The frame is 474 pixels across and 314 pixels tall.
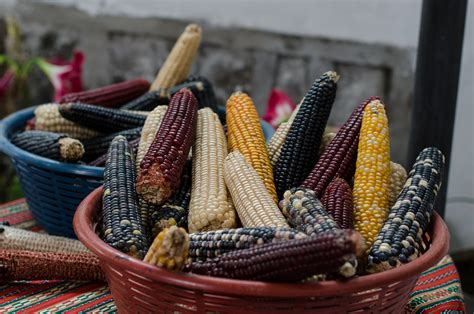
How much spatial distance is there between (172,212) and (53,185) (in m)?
0.42

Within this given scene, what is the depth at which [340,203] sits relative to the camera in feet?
3.55

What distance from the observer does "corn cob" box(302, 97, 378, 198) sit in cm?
120

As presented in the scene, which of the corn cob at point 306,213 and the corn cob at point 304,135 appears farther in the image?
the corn cob at point 304,135

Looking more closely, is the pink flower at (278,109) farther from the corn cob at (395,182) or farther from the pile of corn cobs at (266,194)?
the corn cob at (395,182)

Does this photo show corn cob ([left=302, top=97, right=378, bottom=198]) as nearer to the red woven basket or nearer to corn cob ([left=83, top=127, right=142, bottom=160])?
the red woven basket

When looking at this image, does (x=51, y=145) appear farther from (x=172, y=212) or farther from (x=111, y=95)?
(x=172, y=212)

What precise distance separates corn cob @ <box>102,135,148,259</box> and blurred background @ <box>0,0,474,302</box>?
129 centimetres

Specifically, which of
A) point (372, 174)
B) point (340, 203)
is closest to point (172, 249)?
point (340, 203)

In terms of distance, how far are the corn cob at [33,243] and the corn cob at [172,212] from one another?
0.28 m

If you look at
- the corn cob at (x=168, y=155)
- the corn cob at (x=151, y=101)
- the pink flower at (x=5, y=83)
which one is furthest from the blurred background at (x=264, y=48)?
the corn cob at (x=168, y=155)

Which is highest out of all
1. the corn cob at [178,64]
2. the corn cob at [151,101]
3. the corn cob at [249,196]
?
the corn cob at [178,64]

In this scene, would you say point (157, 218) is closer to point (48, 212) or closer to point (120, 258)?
point (120, 258)

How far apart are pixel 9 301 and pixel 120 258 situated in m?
0.42

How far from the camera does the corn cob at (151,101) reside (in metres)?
1.66
